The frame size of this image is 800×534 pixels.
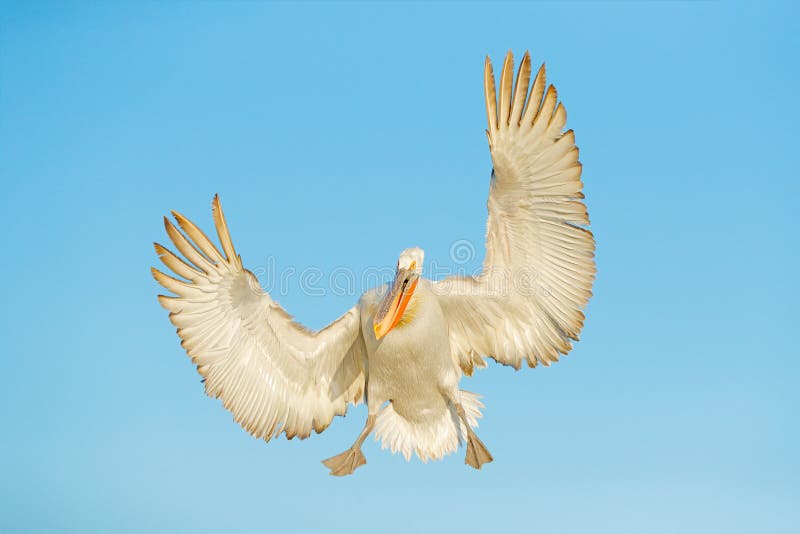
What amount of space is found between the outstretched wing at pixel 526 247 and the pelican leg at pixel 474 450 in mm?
502

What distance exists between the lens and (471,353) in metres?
8.13

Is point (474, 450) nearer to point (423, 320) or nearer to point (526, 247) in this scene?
point (423, 320)

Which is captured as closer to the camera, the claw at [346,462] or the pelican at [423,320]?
the pelican at [423,320]

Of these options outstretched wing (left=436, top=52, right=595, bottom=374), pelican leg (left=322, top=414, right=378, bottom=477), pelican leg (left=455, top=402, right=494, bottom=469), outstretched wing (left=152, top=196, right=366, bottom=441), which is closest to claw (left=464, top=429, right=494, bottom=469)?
pelican leg (left=455, top=402, right=494, bottom=469)

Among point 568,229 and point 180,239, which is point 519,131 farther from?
point 180,239

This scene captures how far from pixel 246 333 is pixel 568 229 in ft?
10.2

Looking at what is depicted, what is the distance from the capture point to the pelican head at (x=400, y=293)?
23.5 ft

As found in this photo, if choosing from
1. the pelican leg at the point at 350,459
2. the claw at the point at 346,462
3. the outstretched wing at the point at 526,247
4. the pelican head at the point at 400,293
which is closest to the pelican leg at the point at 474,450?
the outstretched wing at the point at 526,247

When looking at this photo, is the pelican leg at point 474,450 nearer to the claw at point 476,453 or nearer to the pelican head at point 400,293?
the claw at point 476,453

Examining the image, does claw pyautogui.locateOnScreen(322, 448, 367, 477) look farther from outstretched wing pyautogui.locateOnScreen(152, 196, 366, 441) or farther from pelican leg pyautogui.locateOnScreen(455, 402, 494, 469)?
pelican leg pyautogui.locateOnScreen(455, 402, 494, 469)

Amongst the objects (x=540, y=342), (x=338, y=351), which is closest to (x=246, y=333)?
(x=338, y=351)

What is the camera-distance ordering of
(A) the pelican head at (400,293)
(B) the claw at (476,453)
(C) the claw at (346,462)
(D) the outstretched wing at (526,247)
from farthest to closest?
1. (B) the claw at (476,453)
2. (C) the claw at (346,462)
3. (D) the outstretched wing at (526,247)
4. (A) the pelican head at (400,293)

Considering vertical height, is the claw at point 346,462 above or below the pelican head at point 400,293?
below

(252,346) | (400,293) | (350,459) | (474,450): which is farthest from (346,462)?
(400,293)
